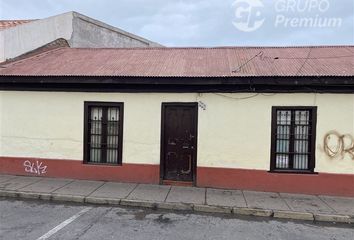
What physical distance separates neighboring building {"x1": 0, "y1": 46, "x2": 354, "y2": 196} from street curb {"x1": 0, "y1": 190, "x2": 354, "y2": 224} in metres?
1.56

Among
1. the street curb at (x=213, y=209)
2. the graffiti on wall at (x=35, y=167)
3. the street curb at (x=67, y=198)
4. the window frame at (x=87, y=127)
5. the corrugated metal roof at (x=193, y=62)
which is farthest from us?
the graffiti on wall at (x=35, y=167)

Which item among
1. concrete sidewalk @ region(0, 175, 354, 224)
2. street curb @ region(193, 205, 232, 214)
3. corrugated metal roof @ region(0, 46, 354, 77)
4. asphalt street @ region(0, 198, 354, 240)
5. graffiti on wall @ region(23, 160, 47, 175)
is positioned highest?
corrugated metal roof @ region(0, 46, 354, 77)

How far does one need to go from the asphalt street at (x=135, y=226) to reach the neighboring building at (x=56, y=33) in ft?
20.4

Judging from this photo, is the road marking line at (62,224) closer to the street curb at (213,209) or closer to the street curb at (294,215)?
the street curb at (213,209)

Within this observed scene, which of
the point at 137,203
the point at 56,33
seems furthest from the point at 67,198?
the point at 56,33

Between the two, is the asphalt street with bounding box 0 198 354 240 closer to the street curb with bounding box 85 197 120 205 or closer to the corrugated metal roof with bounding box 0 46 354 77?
the street curb with bounding box 85 197 120 205

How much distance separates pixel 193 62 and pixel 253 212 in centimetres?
484

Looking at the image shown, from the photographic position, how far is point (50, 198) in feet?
23.9

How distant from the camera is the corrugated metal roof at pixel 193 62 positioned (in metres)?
8.50

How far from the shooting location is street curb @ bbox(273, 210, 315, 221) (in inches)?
257

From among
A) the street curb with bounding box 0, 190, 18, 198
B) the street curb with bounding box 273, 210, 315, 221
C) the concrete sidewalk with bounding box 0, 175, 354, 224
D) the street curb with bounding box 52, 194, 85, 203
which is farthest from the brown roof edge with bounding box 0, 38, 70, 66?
the street curb with bounding box 273, 210, 315, 221

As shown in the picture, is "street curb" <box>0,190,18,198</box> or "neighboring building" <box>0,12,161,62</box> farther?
"neighboring building" <box>0,12,161,62</box>

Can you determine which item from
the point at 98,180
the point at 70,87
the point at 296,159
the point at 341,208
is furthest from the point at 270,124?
the point at 70,87

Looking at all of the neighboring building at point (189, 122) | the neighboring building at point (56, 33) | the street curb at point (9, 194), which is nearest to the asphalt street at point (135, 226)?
the street curb at point (9, 194)
